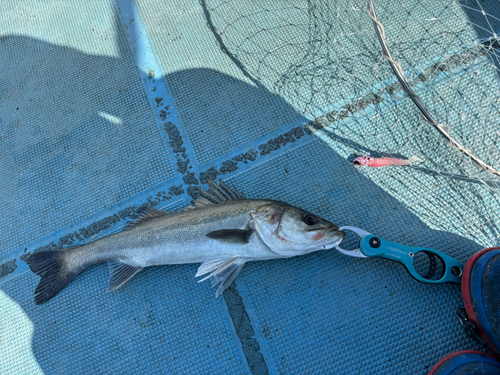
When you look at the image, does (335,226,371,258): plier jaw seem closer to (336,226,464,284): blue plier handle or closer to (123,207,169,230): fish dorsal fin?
(336,226,464,284): blue plier handle

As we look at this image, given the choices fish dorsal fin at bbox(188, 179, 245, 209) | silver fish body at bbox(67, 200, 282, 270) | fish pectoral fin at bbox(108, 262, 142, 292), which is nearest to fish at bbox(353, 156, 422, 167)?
silver fish body at bbox(67, 200, 282, 270)

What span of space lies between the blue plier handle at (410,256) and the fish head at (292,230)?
28cm

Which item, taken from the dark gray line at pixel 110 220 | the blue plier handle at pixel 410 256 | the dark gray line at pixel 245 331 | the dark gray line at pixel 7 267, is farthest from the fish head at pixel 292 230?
the dark gray line at pixel 7 267

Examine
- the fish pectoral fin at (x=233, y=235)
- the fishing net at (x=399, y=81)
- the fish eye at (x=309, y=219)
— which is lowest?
the fish pectoral fin at (x=233, y=235)

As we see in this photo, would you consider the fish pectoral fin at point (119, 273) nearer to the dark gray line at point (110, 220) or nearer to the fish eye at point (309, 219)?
the dark gray line at point (110, 220)

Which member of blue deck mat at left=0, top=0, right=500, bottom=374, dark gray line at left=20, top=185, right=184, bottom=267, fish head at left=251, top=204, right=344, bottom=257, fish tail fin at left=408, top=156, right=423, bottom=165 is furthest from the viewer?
dark gray line at left=20, top=185, right=184, bottom=267

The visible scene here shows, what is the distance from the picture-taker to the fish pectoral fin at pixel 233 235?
7.06 ft

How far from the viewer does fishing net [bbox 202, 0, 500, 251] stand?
247cm

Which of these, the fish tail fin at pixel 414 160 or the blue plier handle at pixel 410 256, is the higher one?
the fish tail fin at pixel 414 160

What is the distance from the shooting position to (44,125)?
3000mm

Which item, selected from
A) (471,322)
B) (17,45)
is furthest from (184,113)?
(471,322)

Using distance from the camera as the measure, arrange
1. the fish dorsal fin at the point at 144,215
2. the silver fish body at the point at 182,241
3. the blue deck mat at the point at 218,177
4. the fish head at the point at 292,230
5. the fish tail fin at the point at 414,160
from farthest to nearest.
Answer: the fish tail fin at the point at 414,160 → the fish dorsal fin at the point at 144,215 → the blue deck mat at the point at 218,177 → the silver fish body at the point at 182,241 → the fish head at the point at 292,230

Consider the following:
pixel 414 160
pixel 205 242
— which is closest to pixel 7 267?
pixel 205 242

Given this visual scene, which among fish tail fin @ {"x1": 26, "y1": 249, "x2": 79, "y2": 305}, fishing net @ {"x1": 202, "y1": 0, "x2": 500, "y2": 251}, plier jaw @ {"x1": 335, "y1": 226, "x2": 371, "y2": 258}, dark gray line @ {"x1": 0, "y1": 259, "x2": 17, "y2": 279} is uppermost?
fishing net @ {"x1": 202, "y1": 0, "x2": 500, "y2": 251}
